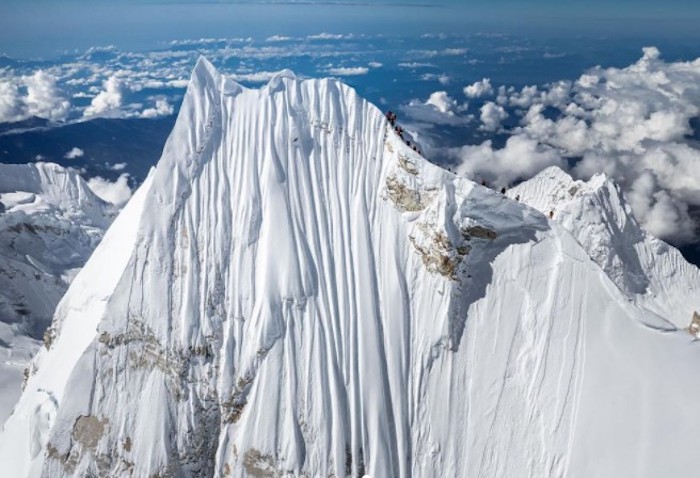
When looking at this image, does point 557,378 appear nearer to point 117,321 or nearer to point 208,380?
point 208,380

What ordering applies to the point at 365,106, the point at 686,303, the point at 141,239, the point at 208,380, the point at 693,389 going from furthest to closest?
the point at 686,303
the point at 365,106
the point at 141,239
the point at 208,380
the point at 693,389

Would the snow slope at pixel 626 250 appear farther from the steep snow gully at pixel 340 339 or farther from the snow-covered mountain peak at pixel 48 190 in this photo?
the snow-covered mountain peak at pixel 48 190

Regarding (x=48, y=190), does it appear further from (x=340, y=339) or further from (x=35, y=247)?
(x=340, y=339)

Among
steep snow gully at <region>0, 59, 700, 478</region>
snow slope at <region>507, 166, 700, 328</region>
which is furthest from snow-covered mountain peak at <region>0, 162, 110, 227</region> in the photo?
snow slope at <region>507, 166, 700, 328</region>

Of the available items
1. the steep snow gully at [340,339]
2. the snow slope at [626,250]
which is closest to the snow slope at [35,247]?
the steep snow gully at [340,339]

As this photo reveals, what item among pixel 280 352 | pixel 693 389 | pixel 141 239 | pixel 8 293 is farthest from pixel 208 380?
pixel 8 293

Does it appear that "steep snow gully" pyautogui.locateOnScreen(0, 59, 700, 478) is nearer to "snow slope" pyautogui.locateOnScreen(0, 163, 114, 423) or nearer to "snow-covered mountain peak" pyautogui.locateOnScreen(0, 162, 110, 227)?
"snow slope" pyautogui.locateOnScreen(0, 163, 114, 423)
